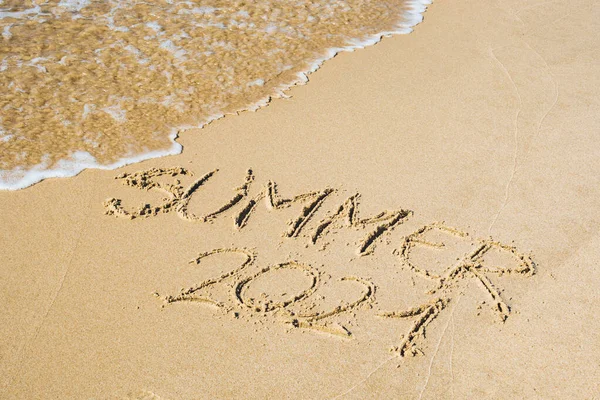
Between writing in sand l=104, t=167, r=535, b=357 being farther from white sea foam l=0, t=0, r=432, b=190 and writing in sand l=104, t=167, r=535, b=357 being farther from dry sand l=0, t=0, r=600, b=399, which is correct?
white sea foam l=0, t=0, r=432, b=190

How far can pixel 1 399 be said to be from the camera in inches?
84.4

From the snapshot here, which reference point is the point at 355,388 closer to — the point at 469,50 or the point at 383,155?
the point at 383,155

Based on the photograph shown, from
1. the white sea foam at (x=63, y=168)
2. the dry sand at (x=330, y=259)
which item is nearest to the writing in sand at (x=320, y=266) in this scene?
the dry sand at (x=330, y=259)

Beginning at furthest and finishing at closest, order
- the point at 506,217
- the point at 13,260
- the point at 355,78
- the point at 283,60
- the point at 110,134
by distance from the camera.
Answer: the point at 283,60
the point at 355,78
the point at 110,134
the point at 506,217
the point at 13,260

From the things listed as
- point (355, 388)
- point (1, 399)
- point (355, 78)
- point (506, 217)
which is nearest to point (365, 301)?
point (355, 388)

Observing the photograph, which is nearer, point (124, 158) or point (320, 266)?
point (320, 266)

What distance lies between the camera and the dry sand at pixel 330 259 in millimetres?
2250

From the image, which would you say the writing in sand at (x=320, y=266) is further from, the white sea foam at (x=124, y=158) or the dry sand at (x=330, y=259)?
the white sea foam at (x=124, y=158)

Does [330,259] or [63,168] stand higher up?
[330,259]

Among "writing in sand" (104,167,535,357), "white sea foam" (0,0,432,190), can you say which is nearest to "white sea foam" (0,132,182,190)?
"white sea foam" (0,0,432,190)

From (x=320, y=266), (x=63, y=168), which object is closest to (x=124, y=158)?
(x=63, y=168)

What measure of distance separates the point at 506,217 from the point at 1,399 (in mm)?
2446

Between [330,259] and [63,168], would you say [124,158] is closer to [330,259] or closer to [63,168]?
[63,168]

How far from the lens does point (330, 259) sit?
2.78 meters
